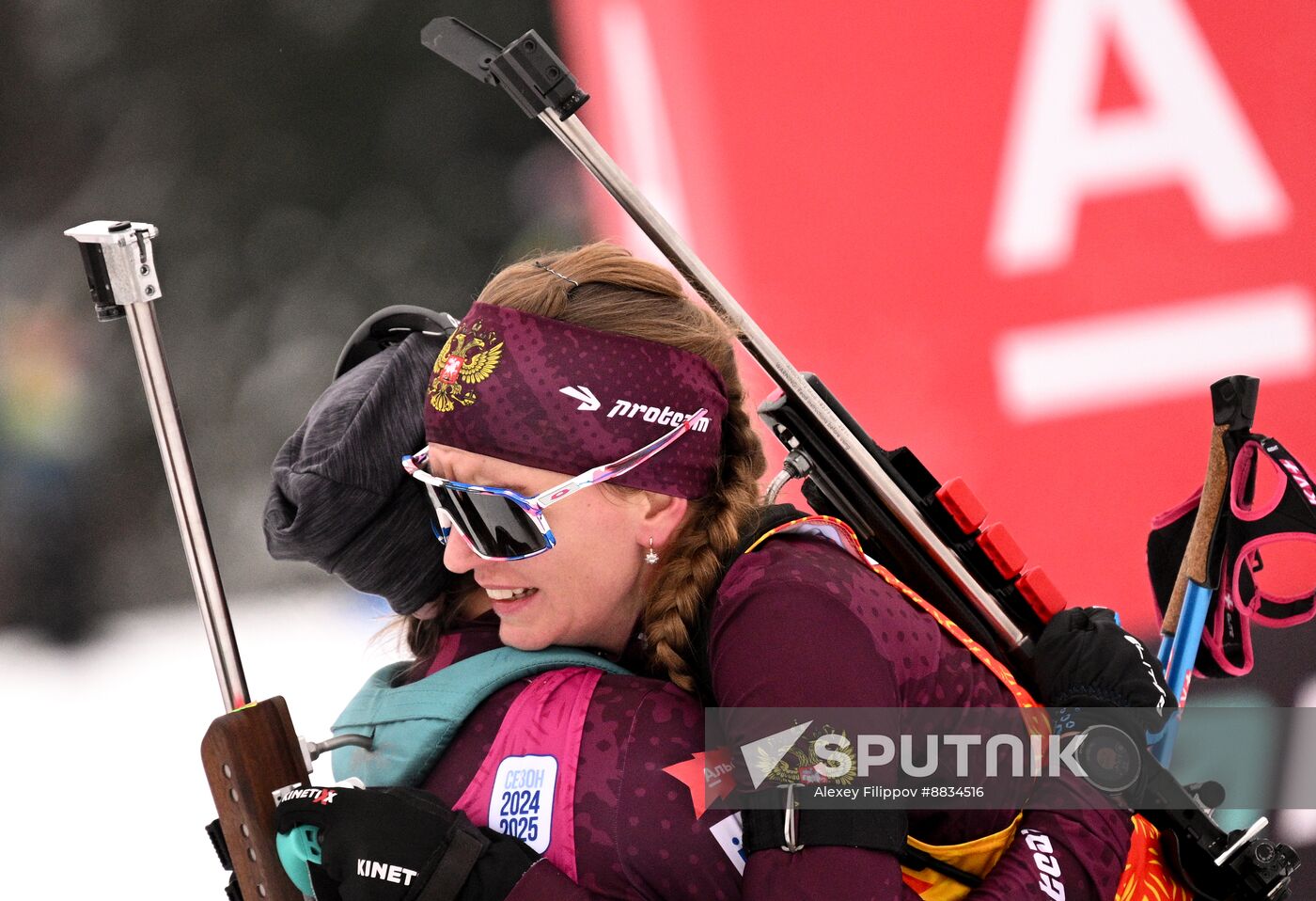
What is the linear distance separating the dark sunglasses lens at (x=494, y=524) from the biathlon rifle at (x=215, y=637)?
0.97 feet

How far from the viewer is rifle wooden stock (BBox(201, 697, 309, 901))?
57.5 inches

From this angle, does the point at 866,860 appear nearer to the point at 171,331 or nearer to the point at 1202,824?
the point at 1202,824

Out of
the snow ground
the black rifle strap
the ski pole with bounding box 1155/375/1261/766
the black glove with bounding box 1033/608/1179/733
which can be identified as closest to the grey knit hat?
the black rifle strap

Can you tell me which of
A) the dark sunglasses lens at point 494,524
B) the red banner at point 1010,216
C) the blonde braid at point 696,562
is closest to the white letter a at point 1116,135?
the red banner at point 1010,216

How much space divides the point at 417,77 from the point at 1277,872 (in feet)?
8.48

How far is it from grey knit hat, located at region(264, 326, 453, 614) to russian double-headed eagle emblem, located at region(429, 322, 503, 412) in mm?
138

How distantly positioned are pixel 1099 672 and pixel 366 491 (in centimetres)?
95

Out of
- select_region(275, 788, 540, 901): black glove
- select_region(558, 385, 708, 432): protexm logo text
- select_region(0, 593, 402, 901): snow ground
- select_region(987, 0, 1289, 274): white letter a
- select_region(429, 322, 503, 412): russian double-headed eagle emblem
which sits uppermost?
select_region(987, 0, 1289, 274): white letter a

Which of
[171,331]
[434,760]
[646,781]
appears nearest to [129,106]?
[171,331]

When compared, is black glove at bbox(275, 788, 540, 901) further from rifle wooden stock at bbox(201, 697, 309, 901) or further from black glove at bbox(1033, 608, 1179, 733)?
black glove at bbox(1033, 608, 1179, 733)

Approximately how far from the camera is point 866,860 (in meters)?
1.29

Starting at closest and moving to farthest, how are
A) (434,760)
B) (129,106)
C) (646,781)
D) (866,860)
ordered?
(866,860), (646,781), (434,760), (129,106)

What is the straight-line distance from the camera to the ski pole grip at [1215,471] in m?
1.88

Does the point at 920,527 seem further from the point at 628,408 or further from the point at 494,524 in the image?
the point at 494,524
